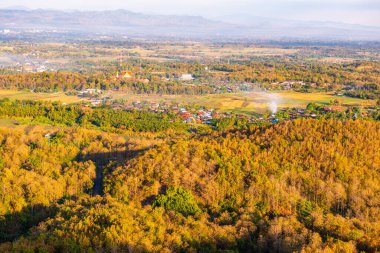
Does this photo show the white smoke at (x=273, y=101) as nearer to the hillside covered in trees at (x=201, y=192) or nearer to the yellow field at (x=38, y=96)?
the hillside covered in trees at (x=201, y=192)

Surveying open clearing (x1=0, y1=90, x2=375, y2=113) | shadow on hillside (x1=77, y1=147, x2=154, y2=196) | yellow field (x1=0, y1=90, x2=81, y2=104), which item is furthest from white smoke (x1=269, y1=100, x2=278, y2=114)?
shadow on hillside (x1=77, y1=147, x2=154, y2=196)

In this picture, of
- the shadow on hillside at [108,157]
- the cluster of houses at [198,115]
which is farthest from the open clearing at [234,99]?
the shadow on hillside at [108,157]

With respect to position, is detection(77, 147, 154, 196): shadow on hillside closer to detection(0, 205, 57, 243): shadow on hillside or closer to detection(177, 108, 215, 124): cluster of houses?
detection(0, 205, 57, 243): shadow on hillside

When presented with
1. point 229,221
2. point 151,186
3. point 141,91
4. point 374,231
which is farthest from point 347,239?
point 141,91

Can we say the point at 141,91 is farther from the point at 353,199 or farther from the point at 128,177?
the point at 353,199

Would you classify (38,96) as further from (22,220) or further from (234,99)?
(22,220)

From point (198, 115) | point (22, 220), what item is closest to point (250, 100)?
point (198, 115)

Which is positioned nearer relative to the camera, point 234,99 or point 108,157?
point 108,157
